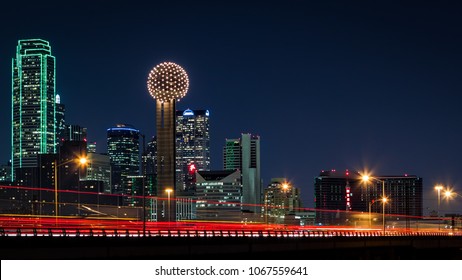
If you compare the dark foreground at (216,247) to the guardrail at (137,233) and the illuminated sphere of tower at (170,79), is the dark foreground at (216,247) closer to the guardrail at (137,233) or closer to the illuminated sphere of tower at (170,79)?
the guardrail at (137,233)

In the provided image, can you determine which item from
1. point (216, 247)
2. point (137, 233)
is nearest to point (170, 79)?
point (216, 247)

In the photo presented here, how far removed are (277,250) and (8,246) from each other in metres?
30.7

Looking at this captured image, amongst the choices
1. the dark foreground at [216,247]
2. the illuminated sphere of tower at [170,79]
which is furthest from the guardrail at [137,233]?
the illuminated sphere of tower at [170,79]

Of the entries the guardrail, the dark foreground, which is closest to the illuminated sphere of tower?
the dark foreground

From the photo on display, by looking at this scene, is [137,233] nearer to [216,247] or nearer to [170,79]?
[216,247]

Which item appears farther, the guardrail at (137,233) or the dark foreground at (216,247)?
the guardrail at (137,233)

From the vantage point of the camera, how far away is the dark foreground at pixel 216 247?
5538 centimetres

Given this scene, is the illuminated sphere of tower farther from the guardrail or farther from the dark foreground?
the guardrail

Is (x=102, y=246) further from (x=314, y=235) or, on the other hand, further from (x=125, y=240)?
(x=314, y=235)

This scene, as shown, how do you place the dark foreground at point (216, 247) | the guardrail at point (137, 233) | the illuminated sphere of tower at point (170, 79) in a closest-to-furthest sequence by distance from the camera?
the dark foreground at point (216, 247)
the guardrail at point (137, 233)
the illuminated sphere of tower at point (170, 79)

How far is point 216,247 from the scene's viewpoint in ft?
233

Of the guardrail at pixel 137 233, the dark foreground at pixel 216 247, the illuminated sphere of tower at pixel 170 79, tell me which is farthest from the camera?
the illuminated sphere of tower at pixel 170 79

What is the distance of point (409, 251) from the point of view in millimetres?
109562

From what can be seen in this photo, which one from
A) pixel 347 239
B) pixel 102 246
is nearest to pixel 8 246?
pixel 102 246
